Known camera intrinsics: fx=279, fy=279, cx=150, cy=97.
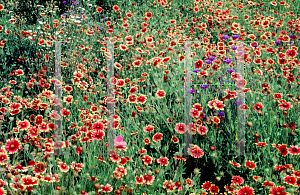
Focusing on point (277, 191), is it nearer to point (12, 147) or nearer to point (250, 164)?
point (250, 164)

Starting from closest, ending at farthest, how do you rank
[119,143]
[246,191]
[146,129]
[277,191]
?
[277,191], [246,191], [119,143], [146,129]

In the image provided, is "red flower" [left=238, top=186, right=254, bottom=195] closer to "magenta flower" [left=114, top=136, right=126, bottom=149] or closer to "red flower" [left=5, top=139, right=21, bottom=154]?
"magenta flower" [left=114, top=136, right=126, bottom=149]

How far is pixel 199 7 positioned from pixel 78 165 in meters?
4.67

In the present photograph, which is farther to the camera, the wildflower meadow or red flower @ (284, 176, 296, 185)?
the wildflower meadow

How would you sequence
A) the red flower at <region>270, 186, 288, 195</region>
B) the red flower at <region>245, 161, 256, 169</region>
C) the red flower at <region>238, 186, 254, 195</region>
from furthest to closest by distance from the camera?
the red flower at <region>245, 161, 256, 169</region> < the red flower at <region>238, 186, 254, 195</region> < the red flower at <region>270, 186, 288, 195</region>

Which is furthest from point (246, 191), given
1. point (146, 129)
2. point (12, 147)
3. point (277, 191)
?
point (12, 147)

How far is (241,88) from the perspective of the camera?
2.26 m

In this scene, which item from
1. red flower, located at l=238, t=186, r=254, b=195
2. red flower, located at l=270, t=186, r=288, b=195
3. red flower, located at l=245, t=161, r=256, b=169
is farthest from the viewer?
red flower, located at l=245, t=161, r=256, b=169

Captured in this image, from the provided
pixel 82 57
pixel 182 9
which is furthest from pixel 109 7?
pixel 82 57

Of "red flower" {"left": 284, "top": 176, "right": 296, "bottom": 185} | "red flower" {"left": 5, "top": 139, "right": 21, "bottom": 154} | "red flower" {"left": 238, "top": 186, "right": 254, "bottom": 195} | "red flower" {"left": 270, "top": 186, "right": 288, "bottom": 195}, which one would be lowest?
"red flower" {"left": 238, "top": 186, "right": 254, "bottom": 195}

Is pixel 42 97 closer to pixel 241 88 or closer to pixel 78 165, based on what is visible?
pixel 78 165

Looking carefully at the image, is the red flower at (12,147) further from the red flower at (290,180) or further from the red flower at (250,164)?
the red flower at (290,180)

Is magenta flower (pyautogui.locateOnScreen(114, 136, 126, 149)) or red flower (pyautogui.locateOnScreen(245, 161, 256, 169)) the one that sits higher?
magenta flower (pyautogui.locateOnScreen(114, 136, 126, 149))

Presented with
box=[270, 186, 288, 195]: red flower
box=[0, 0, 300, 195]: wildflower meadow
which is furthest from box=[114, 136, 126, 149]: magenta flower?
box=[270, 186, 288, 195]: red flower
